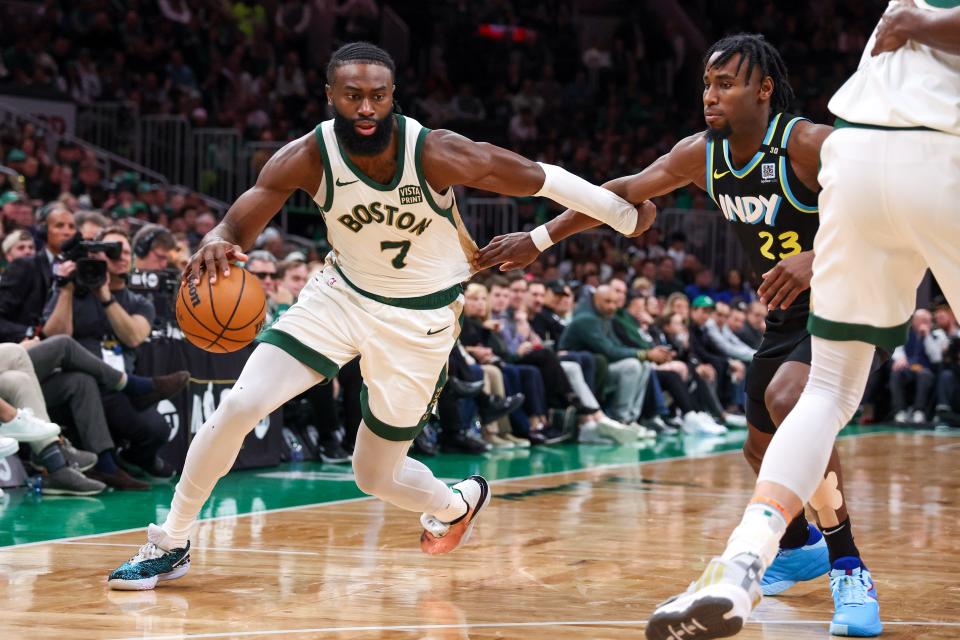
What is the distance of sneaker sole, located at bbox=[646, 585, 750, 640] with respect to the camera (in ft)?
10.1

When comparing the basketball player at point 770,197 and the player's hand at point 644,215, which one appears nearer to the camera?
the basketball player at point 770,197

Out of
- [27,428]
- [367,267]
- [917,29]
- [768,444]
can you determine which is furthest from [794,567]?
[27,428]

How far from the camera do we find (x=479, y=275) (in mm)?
13148

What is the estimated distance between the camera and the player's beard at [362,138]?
4.83m

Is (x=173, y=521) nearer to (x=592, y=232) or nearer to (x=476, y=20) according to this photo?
(x=592, y=232)

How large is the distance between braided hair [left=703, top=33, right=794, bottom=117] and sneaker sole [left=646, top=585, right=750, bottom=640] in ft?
7.63

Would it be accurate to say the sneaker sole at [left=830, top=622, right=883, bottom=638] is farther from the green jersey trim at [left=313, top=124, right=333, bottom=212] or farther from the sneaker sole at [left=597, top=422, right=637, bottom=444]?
the sneaker sole at [left=597, top=422, right=637, bottom=444]

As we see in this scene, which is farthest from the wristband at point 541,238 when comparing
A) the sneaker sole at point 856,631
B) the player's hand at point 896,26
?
the player's hand at point 896,26

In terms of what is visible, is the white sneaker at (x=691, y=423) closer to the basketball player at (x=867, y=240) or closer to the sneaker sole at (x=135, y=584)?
the sneaker sole at (x=135, y=584)

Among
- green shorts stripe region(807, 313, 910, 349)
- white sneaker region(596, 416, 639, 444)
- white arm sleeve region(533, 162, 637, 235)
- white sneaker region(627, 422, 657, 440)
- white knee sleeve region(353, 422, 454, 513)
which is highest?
white arm sleeve region(533, 162, 637, 235)

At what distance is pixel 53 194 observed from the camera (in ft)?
42.8

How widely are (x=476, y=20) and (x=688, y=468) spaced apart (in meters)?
15.4

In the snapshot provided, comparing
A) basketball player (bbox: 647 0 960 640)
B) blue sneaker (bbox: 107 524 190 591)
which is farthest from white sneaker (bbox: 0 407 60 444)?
Result: basketball player (bbox: 647 0 960 640)

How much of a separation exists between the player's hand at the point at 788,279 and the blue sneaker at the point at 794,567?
1221 millimetres
